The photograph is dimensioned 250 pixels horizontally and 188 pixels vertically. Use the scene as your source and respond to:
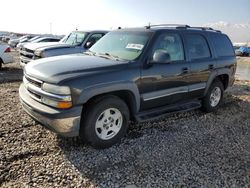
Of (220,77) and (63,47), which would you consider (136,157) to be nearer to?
(220,77)

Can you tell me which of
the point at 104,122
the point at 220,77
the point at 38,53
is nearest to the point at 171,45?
the point at 104,122

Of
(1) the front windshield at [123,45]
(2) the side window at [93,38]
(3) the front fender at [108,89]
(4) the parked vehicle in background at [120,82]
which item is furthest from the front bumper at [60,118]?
(2) the side window at [93,38]

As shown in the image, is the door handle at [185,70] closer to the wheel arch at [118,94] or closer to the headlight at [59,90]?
the wheel arch at [118,94]

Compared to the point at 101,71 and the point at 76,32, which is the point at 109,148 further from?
the point at 76,32

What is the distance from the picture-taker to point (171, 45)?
16.2 feet

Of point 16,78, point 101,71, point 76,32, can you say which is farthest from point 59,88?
point 76,32

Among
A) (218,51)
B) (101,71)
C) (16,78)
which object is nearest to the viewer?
(101,71)

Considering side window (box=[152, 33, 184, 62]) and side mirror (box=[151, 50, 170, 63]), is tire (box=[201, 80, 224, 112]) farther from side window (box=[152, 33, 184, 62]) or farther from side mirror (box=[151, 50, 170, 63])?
side mirror (box=[151, 50, 170, 63])

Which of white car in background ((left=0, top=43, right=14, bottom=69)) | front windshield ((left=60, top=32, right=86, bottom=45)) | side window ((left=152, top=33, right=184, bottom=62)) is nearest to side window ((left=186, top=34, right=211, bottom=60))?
side window ((left=152, top=33, right=184, bottom=62))

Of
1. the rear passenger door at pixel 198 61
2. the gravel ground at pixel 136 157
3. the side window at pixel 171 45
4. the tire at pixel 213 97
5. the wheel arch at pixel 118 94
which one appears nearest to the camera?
the gravel ground at pixel 136 157

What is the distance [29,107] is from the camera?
151 inches

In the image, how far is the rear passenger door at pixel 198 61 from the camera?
5.29 m

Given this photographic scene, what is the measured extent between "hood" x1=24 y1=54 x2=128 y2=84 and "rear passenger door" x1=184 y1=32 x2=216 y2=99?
70.3 inches

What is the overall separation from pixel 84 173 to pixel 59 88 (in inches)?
46.3
